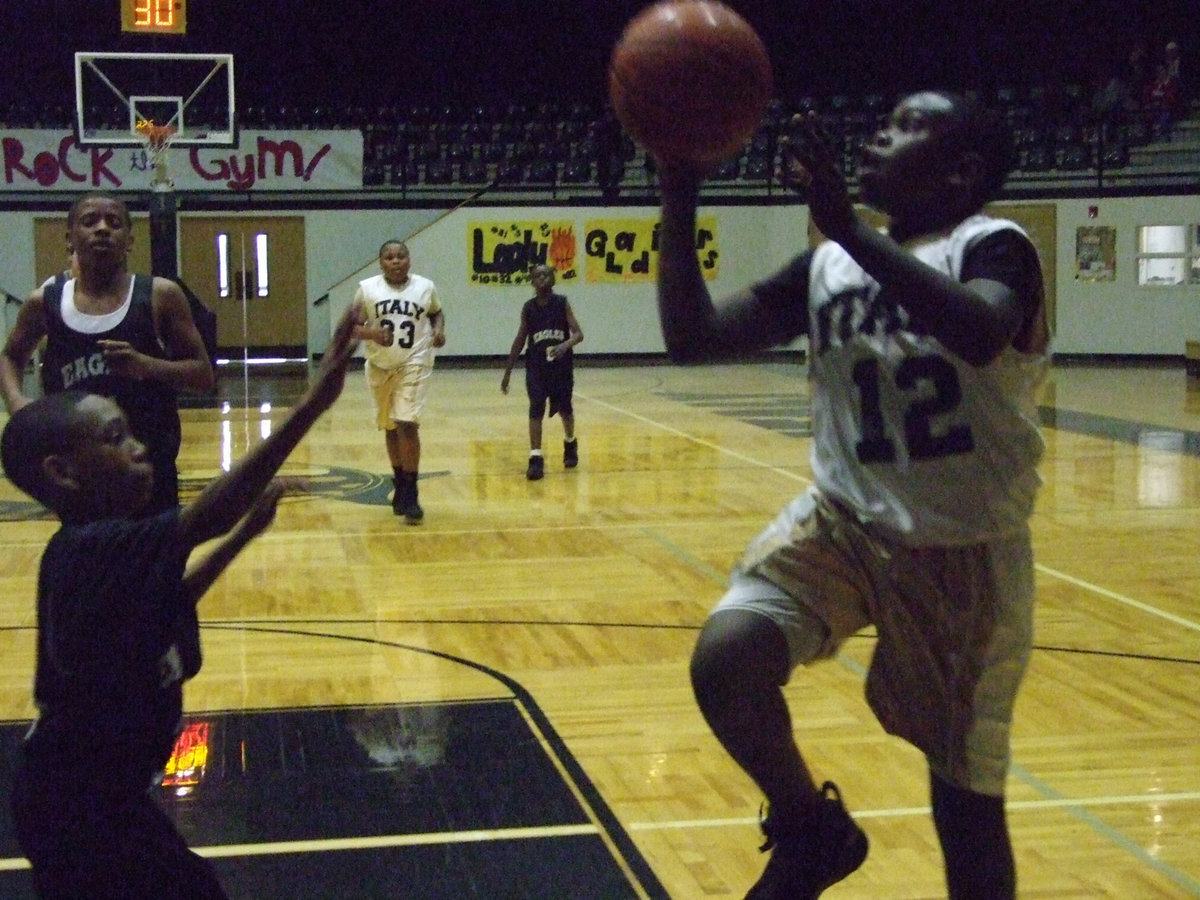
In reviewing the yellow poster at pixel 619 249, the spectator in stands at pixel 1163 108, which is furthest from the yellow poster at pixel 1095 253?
the yellow poster at pixel 619 249

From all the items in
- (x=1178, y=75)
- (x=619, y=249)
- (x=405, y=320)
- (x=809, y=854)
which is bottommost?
(x=809, y=854)

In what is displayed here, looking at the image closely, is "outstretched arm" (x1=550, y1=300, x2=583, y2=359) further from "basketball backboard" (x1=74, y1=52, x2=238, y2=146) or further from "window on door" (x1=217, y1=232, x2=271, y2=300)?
"window on door" (x1=217, y1=232, x2=271, y2=300)

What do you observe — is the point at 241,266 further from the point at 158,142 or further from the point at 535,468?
Answer: the point at 535,468

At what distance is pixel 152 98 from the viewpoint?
16.7m

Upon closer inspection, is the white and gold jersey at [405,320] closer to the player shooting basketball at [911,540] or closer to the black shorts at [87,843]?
the player shooting basketball at [911,540]

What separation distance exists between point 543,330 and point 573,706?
21.7 ft

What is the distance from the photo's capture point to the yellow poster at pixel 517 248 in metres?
23.8

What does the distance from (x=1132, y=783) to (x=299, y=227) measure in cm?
2056

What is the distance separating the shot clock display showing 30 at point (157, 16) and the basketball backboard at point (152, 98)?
0.30m

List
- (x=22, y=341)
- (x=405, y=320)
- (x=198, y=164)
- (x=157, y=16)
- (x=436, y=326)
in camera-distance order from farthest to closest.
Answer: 1. (x=198, y=164)
2. (x=157, y=16)
3. (x=436, y=326)
4. (x=405, y=320)
5. (x=22, y=341)

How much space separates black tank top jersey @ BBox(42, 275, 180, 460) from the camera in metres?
4.76

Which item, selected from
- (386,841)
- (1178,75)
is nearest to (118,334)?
(386,841)

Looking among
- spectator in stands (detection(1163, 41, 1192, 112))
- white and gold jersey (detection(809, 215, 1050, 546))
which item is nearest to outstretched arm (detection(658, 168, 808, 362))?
white and gold jersey (detection(809, 215, 1050, 546))

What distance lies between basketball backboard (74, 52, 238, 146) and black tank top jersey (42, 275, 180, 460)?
1180 cm
